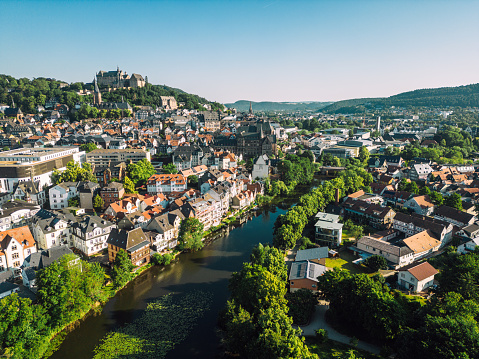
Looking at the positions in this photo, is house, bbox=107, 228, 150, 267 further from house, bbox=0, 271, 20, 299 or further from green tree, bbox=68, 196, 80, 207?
green tree, bbox=68, 196, 80, 207

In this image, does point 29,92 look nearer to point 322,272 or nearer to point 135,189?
point 135,189

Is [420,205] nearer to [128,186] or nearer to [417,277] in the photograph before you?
[417,277]

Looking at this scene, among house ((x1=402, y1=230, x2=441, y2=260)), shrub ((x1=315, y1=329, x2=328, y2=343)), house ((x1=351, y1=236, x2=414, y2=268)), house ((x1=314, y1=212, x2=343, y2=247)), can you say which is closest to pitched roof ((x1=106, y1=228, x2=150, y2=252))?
shrub ((x1=315, y1=329, x2=328, y2=343))

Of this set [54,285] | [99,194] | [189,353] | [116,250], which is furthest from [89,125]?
[189,353]

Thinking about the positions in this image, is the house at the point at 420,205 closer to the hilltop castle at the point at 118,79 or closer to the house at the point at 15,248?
the house at the point at 15,248

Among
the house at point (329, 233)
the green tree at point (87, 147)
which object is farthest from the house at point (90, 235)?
the green tree at point (87, 147)
